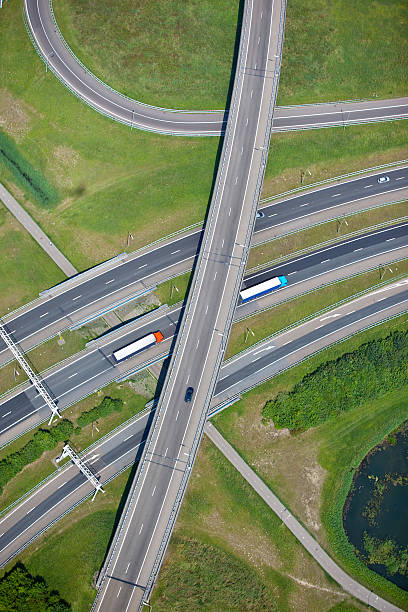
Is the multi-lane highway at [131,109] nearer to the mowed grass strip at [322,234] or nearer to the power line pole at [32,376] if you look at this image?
the mowed grass strip at [322,234]

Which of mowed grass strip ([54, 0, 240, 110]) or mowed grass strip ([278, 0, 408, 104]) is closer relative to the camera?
mowed grass strip ([54, 0, 240, 110])

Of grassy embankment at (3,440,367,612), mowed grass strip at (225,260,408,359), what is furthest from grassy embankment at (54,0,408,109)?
grassy embankment at (3,440,367,612)

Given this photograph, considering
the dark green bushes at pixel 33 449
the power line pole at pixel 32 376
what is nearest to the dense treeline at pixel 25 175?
the power line pole at pixel 32 376

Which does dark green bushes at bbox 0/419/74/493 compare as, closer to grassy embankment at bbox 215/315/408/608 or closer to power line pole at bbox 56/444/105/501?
power line pole at bbox 56/444/105/501

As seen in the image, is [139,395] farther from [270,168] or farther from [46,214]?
[270,168]

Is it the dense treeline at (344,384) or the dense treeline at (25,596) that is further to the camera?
the dense treeline at (344,384)

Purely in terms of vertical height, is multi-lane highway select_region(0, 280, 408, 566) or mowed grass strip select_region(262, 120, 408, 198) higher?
mowed grass strip select_region(262, 120, 408, 198)

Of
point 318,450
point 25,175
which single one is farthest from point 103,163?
point 318,450

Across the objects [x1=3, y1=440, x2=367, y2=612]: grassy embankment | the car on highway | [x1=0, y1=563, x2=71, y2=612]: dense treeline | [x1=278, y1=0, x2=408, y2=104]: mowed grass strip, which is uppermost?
[x1=278, y1=0, x2=408, y2=104]: mowed grass strip
